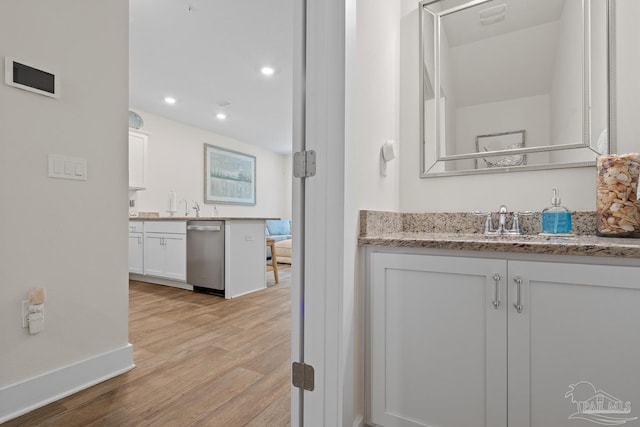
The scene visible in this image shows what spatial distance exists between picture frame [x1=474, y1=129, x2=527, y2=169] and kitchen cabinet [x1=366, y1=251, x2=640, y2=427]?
78cm

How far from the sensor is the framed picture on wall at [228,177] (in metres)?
5.97

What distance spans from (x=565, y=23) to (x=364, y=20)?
3.21ft

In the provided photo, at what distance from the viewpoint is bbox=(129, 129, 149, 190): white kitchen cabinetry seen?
15.2 ft

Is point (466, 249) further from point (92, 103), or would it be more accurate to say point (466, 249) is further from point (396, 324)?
point (92, 103)

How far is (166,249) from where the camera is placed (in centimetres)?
395

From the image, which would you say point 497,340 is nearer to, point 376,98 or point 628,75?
point 376,98

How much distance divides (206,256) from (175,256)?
1.89ft

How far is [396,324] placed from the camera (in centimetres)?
117

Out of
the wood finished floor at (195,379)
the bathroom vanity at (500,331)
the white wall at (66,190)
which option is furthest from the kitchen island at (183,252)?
the bathroom vanity at (500,331)

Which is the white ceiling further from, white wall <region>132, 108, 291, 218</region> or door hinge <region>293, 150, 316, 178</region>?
white wall <region>132, 108, 291, 218</region>

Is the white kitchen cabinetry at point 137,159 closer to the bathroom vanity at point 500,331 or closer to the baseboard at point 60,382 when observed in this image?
the baseboard at point 60,382

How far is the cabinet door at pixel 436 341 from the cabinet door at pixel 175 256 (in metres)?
3.15

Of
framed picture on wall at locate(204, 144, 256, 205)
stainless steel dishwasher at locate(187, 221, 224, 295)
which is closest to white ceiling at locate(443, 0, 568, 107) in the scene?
stainless steel dishwasher at locate(187, 221, 224, 295)

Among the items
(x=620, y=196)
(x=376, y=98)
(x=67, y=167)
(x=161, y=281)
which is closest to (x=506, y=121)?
(x=620, y=196)
